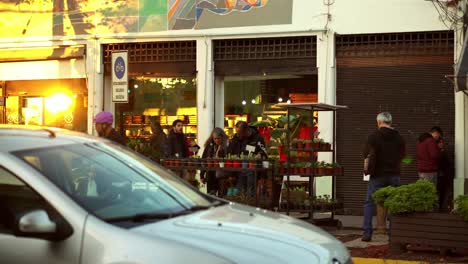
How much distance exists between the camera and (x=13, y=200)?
5137 millimetres

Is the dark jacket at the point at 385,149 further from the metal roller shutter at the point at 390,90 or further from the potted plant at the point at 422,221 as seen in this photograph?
the metal roller shutter at the point at 390,90

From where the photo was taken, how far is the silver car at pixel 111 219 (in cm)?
458

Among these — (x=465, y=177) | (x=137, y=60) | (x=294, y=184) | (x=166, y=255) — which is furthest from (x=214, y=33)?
(x=166, y=255)

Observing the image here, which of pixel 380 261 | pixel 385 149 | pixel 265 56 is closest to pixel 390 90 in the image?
→ pixel 265 56

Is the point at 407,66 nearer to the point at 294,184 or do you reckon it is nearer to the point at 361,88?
the point at 361,88

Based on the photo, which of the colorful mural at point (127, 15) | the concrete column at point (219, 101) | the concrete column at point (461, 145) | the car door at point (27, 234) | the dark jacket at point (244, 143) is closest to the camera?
the car door at point (27, 234)

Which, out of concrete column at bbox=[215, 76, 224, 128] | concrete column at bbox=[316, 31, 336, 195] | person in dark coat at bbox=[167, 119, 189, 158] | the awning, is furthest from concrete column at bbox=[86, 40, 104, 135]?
concrete column at bbox=[316, 31, 336, 195]

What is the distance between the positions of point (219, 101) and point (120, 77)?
4254 mm

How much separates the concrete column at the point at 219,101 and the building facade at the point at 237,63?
0.07 feet

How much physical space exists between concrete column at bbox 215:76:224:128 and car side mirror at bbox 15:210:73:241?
41.8 feet

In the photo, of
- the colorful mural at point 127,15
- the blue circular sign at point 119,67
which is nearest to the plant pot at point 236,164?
the blue circular sign at point 119,67

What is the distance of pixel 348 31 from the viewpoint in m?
16.1

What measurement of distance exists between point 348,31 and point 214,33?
282 centimetres

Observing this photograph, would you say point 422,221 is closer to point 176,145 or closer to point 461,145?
point 461,145
